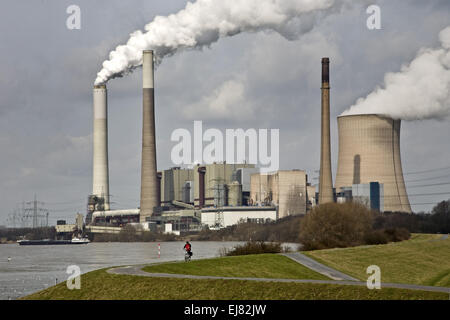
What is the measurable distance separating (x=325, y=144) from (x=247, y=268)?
8662 centimetres

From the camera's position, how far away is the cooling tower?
121438 mm

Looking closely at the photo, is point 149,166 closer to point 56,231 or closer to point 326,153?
point 326,153

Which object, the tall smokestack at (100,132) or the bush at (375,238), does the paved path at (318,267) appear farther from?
the tall smokestack at (100,132)

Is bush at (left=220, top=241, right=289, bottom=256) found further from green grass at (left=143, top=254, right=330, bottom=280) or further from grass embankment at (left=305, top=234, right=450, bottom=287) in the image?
green grass at (left=143, top=254, right=330, bottom=280)

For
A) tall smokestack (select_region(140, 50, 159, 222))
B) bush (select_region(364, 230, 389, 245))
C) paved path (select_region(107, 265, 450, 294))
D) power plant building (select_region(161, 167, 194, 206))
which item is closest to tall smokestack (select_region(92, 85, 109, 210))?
tall smokestack (select_region(140, 50, 159, 222))

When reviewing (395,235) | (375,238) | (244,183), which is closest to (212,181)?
(244,183)

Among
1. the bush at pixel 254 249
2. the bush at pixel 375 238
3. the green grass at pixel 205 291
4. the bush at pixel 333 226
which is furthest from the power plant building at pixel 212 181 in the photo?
the green grass at pixel 205 291

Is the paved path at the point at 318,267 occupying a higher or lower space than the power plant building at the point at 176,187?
lower

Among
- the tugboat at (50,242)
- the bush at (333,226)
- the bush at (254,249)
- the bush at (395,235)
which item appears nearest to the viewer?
the bush at (254,249)

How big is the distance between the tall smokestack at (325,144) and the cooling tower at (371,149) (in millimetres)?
2208

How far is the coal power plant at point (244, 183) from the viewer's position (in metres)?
124
